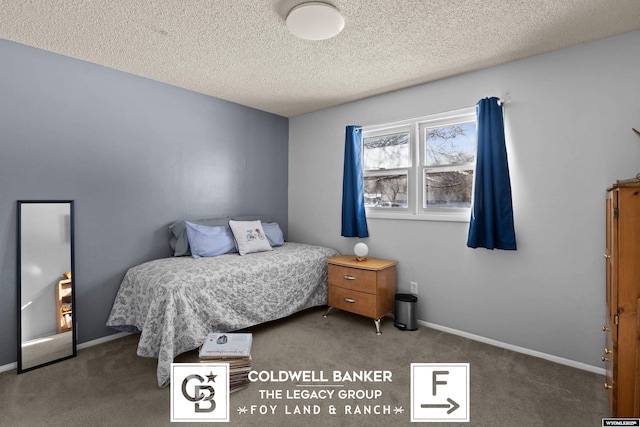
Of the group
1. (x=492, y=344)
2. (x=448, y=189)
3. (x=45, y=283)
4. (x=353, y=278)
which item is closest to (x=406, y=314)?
(x=353, y=278)

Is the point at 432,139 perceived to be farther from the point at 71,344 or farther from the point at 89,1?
the point at 71,344

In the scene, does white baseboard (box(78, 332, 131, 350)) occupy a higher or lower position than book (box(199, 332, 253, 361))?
lower

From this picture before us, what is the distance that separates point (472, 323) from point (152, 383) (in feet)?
8.54

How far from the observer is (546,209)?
8.17ft

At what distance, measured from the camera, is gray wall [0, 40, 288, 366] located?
Result: 2.35 meters

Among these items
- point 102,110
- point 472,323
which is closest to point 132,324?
point 102,110

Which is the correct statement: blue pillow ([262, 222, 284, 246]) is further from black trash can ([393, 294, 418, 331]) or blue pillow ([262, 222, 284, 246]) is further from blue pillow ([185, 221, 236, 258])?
black trash can ([393, 294, 418, 331])

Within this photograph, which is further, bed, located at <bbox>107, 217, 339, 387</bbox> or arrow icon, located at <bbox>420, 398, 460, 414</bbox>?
bed, located at <bbox>107, 217, 339, 387</bbox>

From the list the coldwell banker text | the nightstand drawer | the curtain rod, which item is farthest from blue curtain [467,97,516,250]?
the coldwell banker text

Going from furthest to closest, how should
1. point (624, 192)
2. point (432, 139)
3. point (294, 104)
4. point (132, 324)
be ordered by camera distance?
point (294, 104) < point (432, 139) < point (132, 324) < point (624, 192)

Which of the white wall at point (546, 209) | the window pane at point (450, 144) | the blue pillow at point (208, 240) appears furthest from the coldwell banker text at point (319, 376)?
the window pane at point (450, 144)

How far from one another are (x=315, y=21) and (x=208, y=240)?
2.15 m

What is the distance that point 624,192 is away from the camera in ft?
5.12

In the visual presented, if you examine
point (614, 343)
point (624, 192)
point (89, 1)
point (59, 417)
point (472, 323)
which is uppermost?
point (89, 1)
